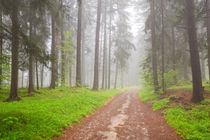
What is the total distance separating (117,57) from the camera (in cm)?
2289

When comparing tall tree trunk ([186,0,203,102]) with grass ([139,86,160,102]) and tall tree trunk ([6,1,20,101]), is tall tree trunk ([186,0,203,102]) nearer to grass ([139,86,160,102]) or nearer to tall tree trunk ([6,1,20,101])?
grass ([139,86,160,102])

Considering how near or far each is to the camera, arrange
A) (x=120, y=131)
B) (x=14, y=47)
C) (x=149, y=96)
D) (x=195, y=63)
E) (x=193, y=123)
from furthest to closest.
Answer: (x=149, y=96), (x=195, y=63), (x=14, y=47), (x=193, y=123), (x=120, y=131)

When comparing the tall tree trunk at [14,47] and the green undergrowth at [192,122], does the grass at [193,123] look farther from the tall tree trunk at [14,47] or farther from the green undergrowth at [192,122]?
the tall tree trunk at [14,47]

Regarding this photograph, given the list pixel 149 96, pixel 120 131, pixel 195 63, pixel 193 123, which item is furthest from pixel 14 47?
pixel 149 96

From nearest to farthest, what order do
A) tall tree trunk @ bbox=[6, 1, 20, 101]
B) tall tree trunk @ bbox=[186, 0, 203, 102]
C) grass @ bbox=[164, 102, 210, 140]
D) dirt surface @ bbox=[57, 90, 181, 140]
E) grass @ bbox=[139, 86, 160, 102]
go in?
grass @ bbox=[164, 102, 210, 140]
dirt surface @ bbox=[57, 90, 181, 140]
tall tree trunk @ bbox=[6, 1, 20, 101]
tall tree trunk @ bbox=[186, 0, 203, 102]
grass @ bbox=[139, 86, 160, 102]

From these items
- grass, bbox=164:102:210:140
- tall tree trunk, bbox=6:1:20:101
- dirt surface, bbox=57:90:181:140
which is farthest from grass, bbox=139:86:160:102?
tall tree trunk, bbox=6:1:20:101

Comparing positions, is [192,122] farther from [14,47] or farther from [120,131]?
[14,47]

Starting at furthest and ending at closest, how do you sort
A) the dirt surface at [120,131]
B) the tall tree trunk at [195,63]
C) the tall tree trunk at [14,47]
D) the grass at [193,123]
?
the tall tree trunk at [195,63] → the tall tree trunk at [14,47] → the dirt surface at [120,131] → the grass at [193,123]

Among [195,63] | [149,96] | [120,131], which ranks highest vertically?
[195,63]

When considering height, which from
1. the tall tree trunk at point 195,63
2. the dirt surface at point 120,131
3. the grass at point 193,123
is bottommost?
the dirt surface at point 120,131

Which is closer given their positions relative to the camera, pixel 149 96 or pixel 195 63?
pixel 195 63

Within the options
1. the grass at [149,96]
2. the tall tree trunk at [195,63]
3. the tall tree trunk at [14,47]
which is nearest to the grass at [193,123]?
the tall tree trunk at [195,63]

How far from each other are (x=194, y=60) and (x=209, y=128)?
14.2ft

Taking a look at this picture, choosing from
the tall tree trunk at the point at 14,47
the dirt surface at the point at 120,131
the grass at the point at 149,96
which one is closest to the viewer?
the dirt surface at the point at 120,131
